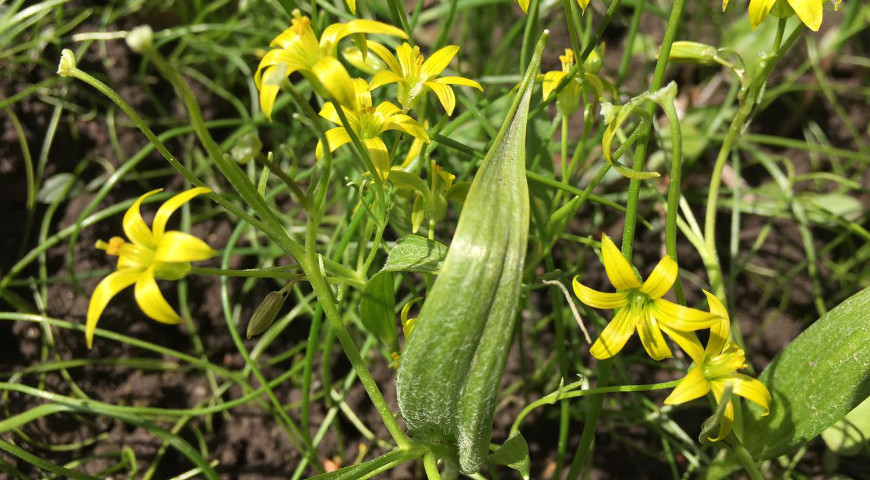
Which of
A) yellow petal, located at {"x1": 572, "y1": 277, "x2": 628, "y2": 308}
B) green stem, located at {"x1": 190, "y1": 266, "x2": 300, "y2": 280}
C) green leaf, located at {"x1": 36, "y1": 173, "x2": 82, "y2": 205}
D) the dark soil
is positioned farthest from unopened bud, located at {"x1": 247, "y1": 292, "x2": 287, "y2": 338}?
green leaf, located at {"x1": 36, "y1": 173, "x2": 82, "y2": 205}

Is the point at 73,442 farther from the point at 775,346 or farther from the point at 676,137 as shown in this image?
the point at 775,346

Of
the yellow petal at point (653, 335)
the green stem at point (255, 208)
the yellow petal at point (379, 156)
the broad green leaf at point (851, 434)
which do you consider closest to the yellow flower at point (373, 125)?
the yellow petal at point (379, 156)

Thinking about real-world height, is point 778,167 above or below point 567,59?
below

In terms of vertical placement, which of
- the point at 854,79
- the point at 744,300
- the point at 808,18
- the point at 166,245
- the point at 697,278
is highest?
the point at 808,18

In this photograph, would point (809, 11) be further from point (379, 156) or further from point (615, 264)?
point (379, 156)

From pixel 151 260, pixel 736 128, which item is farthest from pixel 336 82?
pixel 736 128

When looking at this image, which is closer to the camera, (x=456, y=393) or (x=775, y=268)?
(x=456, y=393)

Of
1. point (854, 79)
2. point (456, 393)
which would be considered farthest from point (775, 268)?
point (456, 393)
